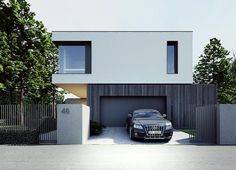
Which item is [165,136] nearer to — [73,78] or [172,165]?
[172,165]

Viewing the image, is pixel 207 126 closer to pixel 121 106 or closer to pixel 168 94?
pixel 168 94

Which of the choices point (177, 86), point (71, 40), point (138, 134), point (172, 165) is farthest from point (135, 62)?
point (172, 165)

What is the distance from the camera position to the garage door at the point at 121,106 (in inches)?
907

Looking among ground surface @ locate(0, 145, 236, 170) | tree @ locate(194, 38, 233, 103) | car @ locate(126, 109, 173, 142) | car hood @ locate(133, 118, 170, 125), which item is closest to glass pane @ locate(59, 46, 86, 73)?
car hood @ locate(133, 118, 170, 125)

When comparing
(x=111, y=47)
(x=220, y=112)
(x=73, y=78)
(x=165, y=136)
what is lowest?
(x=165, y=136)

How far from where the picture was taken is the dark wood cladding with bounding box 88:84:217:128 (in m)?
22.6

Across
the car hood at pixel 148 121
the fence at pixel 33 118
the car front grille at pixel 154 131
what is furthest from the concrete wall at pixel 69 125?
the car front grille at pixel 154 131

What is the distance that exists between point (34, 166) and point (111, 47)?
15410 millimetres

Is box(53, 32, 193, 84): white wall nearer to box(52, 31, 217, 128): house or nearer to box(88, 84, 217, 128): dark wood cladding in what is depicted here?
box(52, 31, 217, 128): house

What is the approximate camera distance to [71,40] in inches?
907

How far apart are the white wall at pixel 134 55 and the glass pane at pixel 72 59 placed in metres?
0.79

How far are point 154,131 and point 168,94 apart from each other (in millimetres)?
8191

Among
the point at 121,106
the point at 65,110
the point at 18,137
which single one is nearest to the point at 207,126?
the point at 65,110

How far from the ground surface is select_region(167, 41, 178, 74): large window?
10557 mm
